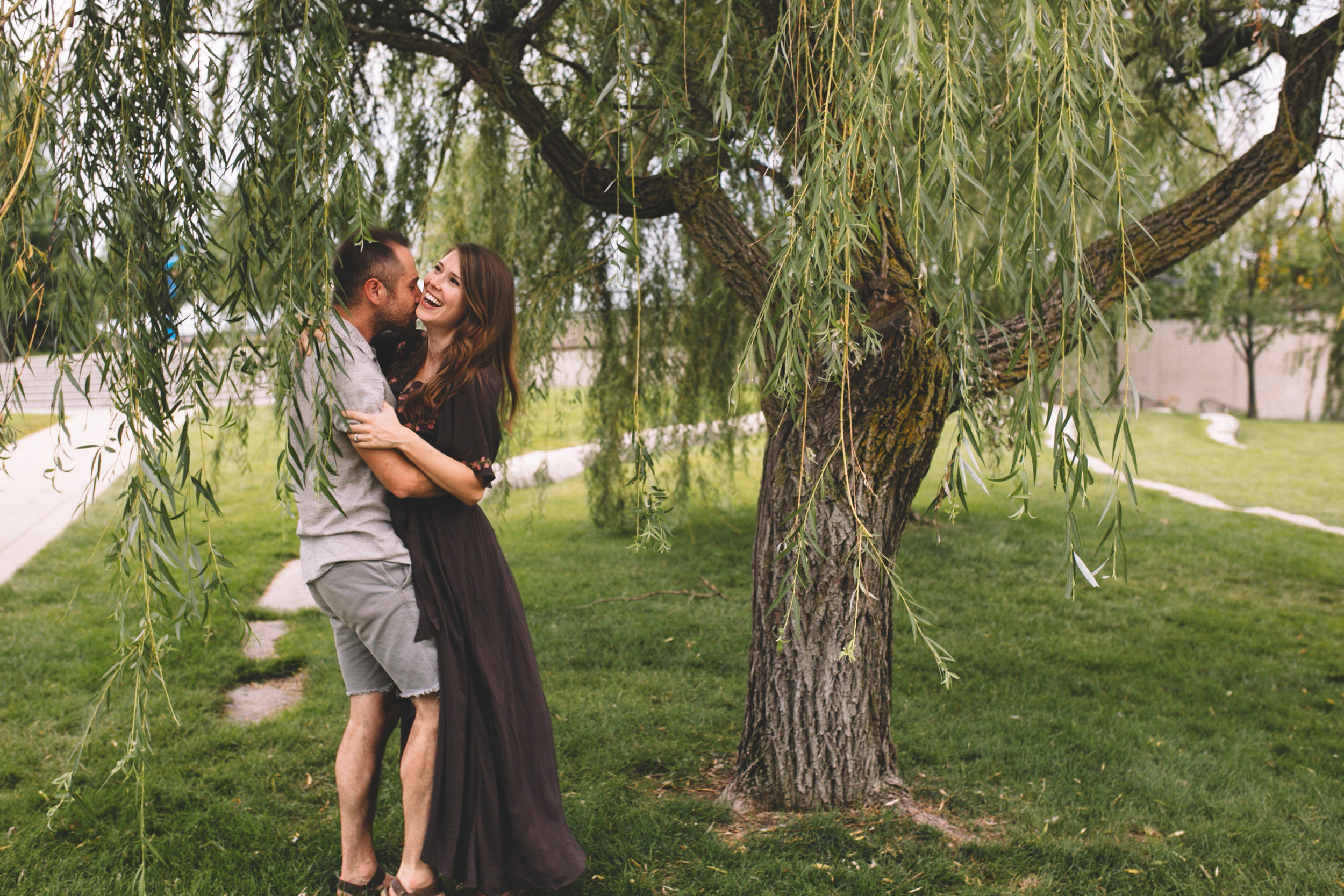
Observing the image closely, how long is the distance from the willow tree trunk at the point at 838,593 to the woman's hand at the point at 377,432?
3.38ft

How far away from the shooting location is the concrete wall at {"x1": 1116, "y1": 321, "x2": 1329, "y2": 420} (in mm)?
20344

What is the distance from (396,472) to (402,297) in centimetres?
43

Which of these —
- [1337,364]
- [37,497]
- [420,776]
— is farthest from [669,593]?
[1337,364]

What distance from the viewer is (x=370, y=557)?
6.70ft

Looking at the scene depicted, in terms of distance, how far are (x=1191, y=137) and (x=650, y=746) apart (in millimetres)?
4232

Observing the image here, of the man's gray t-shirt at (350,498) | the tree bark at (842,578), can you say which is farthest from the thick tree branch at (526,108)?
the man's gray t-shirt at (350,498)

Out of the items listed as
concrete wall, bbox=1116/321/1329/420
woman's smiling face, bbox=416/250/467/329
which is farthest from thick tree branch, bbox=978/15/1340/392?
concrete wall, bbox=1116/321/1329/420

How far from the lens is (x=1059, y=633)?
16.0 ft

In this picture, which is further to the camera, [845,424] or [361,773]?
[845,424]

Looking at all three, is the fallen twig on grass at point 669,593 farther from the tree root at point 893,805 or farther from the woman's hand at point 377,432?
the woman's hand at point 377,432

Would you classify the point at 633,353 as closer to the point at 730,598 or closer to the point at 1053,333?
the point at 730,598

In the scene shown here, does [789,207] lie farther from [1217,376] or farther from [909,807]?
[1217,376]

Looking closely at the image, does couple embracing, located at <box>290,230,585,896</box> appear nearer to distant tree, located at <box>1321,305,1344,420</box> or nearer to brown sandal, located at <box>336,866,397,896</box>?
brown sandal, located at <box>336,866,397,896</box>

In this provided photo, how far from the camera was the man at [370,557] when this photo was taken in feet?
6.63
